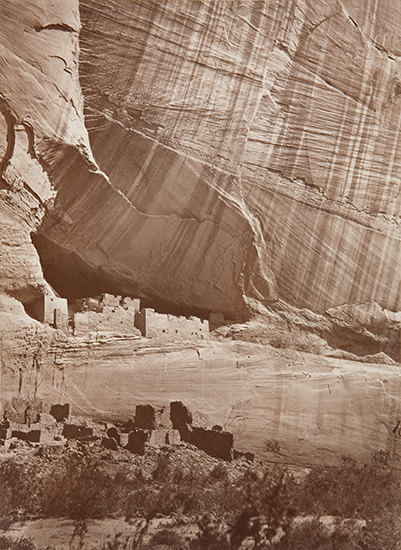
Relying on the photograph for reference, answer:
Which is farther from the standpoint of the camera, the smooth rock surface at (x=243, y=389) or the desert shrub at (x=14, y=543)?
the smooth rock surface at (x=243, y=389)

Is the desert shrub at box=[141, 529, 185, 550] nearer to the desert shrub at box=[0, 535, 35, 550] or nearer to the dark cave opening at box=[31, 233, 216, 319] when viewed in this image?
the desert shrub at box=[0, 535, 35, 550]

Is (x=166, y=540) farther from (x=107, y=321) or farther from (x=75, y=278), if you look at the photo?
(x=75, y=278)

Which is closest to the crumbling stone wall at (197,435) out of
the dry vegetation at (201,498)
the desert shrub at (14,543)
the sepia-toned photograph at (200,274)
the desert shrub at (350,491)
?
the sepia-toned photograph at (200,274)

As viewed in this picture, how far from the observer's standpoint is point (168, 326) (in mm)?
9586

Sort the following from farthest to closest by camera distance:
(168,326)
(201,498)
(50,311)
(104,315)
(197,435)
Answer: (168,326)
(197,435)
(104,315)
(201,498)
(50,311)

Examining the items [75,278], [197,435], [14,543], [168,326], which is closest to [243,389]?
[197,435]

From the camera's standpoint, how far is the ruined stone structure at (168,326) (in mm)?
9391

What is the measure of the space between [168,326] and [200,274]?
76 cm

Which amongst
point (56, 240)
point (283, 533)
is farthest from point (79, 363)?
point (283, 533)

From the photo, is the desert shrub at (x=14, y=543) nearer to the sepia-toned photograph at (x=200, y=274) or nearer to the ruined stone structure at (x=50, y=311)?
the sepia-toned photograph at (x=200, y=274)

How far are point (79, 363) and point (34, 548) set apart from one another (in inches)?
74.0

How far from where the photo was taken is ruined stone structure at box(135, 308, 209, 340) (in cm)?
939

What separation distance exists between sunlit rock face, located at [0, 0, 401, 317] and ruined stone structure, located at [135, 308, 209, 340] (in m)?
0.40

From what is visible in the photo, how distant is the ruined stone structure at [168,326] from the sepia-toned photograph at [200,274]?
32 millimetres
